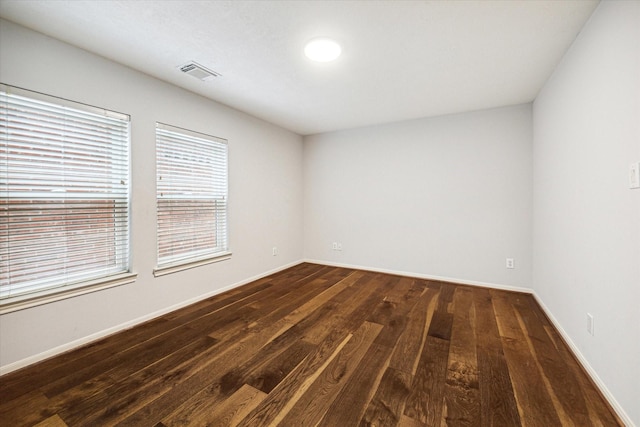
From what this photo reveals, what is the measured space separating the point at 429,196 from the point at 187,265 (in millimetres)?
3521

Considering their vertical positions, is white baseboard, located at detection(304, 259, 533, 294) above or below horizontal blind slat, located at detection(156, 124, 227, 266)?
below

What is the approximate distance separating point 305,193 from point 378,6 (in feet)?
11.9

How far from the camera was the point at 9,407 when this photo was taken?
1.51 m

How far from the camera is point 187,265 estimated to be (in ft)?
9.90

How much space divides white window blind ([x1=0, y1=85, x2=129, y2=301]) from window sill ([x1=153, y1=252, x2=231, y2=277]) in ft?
1.12

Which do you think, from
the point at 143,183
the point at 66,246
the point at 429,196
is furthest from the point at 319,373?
the point at 429,196

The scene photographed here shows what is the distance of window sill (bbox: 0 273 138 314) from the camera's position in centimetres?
185

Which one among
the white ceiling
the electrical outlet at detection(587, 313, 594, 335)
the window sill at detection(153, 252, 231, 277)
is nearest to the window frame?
the window sill at detection(153, 252, 231, 277)

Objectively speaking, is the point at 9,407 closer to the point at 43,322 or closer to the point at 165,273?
the point at 43,322

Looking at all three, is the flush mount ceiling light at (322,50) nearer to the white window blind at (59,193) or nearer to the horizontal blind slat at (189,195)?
the horizontal blind slat at (189,195)

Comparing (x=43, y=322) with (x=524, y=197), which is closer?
(x=43, y=322)

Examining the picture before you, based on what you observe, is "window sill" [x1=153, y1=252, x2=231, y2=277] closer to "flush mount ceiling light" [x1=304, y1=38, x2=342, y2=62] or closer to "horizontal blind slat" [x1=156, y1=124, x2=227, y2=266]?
"horizontal blind slat" [x1=156, y1=124, x2=227, y2=266]

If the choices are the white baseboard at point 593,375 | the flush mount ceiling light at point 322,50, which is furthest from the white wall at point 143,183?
the white baseboard at point 593,375

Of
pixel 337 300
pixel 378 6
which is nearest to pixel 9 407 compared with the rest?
pixel 337 300
